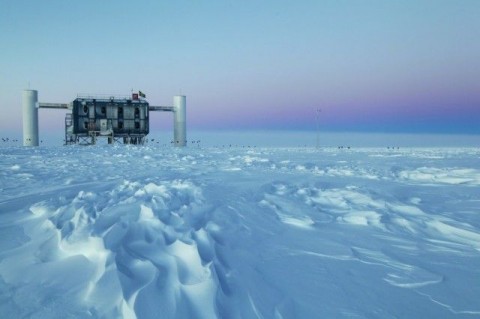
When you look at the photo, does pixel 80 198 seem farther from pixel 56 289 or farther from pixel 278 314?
pixel 278 314

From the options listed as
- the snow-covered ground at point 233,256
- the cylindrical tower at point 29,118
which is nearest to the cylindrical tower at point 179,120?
the cylindrical tower at point 29,118

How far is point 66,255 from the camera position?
277 centimetres

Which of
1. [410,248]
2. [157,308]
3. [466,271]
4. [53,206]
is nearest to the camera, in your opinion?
[157,308]

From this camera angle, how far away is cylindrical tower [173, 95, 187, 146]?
41594 millimetres

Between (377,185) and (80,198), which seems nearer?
(80,198)

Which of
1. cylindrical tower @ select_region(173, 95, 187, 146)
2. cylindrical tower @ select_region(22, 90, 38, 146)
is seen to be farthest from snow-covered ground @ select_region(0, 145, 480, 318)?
cylindrical tower @ select_region(22, 90, 38, 146)

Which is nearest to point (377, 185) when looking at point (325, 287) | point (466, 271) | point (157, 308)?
point (466, 271)

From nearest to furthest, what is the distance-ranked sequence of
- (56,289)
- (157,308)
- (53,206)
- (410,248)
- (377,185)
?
(157,308), (56,289), (410,248), (53,206), (377,185)

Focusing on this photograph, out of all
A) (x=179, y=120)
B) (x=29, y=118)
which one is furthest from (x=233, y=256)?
(x=29, y=118)

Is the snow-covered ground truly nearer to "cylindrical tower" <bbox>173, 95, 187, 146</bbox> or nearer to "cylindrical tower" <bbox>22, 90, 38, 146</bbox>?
"cylindrical tower" <bbox>173, 95, 187, 146</bbox>

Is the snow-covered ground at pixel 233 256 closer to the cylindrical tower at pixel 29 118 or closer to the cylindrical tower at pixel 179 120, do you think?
the cylindrical tower at pixel 179 120

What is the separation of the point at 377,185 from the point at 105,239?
18.7 ft

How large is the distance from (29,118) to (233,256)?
137 ft

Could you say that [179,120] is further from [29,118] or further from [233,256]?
[233,256]
